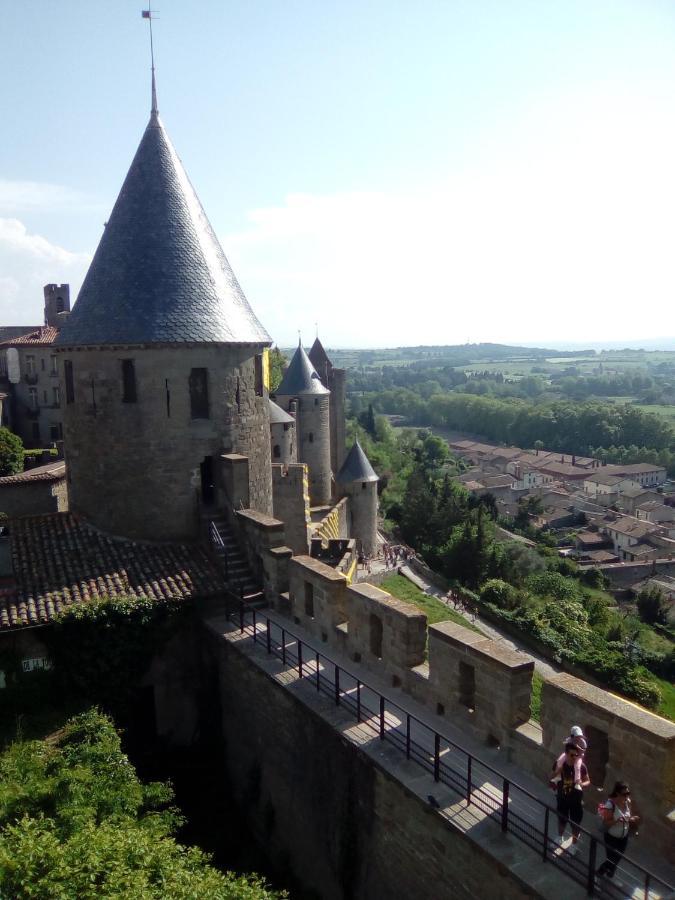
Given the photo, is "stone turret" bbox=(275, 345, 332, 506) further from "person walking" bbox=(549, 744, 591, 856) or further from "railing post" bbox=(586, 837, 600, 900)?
"railing post" bbox=(586, 837, 600, 900)

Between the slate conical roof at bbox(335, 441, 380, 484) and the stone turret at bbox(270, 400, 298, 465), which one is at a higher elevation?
the stone turret at bbox(270, 400, 298, 465)

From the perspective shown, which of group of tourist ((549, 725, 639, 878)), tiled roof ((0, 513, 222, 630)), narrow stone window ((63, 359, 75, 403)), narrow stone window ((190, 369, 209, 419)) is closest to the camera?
group of tourist ((549, 725, 639, 878))

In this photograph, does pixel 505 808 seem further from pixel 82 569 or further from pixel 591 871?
pixel 82 569

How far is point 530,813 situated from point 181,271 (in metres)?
12.0

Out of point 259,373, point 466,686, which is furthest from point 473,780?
point 259,373

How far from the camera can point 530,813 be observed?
308 inches

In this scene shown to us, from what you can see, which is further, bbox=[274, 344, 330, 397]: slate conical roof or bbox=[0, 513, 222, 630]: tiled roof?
bbox=[274, 344, 330, 397]: slate conical roof

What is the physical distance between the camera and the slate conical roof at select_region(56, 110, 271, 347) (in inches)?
571

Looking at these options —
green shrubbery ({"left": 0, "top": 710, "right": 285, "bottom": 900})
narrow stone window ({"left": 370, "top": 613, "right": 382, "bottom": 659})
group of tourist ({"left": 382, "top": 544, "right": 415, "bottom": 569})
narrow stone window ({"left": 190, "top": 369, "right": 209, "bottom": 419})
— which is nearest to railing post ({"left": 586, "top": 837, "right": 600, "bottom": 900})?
green shrubbery ({"left": 0, "top": 710, "right": 285, "bottom": 900})

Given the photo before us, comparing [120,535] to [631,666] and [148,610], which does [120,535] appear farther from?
[631,666]

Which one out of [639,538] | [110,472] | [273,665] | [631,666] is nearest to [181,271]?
[110,472]

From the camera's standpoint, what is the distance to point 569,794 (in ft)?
23.5

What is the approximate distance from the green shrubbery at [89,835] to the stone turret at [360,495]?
29.3m

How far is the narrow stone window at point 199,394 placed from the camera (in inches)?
589
